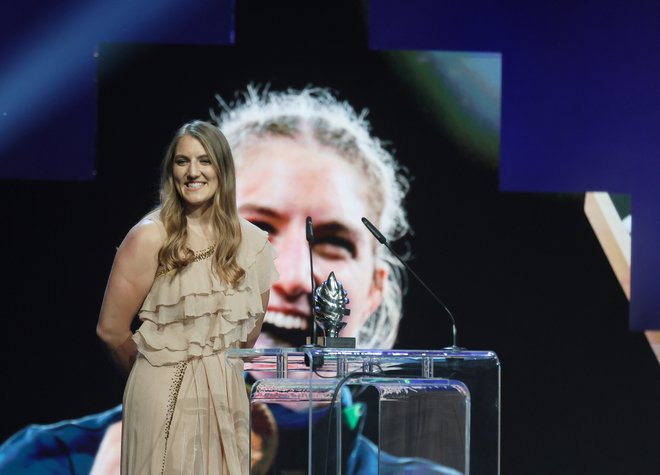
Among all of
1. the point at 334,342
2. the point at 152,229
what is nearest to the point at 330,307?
the point at 334,342

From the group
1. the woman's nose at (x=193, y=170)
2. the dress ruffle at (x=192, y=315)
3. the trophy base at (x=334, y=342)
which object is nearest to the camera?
the trophy base at (x=334, y=342)

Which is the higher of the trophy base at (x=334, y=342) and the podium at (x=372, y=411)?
the trophy base at (x=334, y=342)

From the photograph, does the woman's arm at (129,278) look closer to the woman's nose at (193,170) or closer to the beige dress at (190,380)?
the beige dress at (190,380)

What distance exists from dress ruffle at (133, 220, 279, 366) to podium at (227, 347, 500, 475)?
323mm

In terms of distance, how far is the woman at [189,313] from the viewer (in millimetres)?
2391

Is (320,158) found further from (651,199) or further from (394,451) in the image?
(394,451)

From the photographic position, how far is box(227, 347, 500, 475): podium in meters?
2.04

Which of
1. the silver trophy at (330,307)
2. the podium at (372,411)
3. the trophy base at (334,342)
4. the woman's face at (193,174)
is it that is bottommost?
the podium at (372,411)

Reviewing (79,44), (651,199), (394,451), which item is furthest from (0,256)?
(651,199)

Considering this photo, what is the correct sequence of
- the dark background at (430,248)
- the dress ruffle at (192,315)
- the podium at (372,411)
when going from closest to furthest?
the podium at (372,411), the dress ruffle at (192,315), the dark background at (430,248)

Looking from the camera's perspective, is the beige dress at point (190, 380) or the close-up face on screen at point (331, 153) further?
the close-up face on screen at point (331, 153)

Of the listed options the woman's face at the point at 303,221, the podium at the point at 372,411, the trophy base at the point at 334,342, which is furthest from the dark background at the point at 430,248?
the podium at the point at 372,411

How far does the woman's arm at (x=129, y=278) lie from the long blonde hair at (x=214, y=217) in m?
0.04

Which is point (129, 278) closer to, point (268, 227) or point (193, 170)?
point (193, 170)
